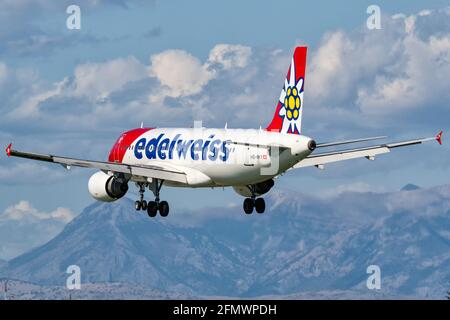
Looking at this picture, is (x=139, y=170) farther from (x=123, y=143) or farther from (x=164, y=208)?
(x=123, y=143)

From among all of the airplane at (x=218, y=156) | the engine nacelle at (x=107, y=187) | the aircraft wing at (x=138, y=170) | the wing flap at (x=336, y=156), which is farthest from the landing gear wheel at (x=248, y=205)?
the engine nacelle at (x=107, y=187)

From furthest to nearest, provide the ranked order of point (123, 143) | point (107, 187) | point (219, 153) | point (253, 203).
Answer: point (123, 143), point (253, 203), point (107, 187), point (219, 153)

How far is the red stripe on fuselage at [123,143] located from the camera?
4311 inches

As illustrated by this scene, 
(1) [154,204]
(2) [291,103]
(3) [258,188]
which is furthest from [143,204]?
(2) [291,103]

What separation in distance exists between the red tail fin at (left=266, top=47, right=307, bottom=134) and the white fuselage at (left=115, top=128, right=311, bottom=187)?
1.61 meters

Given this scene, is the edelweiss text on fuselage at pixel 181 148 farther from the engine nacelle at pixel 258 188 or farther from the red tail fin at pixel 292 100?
the engine nacelle at pixel 258 188

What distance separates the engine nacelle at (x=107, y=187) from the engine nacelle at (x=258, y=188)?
912cm

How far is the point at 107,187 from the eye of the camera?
104 metres

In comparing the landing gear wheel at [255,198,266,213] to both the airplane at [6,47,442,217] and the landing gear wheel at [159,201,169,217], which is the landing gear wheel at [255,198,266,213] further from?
the landing gear wheel at [159,201,169,217]

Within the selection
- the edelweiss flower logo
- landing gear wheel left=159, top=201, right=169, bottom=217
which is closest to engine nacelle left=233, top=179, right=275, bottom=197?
landing gear wheel left=159, top=201, right=169, bottom=217

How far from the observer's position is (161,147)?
346ft

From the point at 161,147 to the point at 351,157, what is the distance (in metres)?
15.4

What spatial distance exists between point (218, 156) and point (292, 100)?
722 cm
